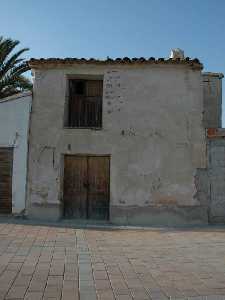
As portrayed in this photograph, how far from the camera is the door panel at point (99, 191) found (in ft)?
38.9

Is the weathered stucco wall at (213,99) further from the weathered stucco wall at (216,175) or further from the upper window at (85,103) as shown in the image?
the upper window at (85,103)

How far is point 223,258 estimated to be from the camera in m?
6.76

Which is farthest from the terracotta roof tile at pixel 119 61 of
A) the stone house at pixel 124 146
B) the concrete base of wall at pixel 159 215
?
A: the concrete base of wall at pixel 159 215

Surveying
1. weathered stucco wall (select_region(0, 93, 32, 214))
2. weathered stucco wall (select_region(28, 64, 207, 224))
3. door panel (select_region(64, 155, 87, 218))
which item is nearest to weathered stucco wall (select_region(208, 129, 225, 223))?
weathered stucco wall (select_region(28, 64, 207, 224))

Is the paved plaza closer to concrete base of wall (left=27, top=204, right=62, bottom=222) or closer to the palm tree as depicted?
concrete base of wall (left=27, top=204, right=62, bottom=222)

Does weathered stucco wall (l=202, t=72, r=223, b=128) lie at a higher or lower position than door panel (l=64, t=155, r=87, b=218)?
higher

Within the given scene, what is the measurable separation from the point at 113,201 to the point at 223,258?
16.9 feet

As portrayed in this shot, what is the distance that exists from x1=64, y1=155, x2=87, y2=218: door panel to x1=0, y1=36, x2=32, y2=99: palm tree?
746cm

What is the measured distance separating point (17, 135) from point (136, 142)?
3809 mm

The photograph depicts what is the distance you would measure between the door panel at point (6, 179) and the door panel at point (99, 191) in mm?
2556

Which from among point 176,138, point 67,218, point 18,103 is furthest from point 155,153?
point 18,103

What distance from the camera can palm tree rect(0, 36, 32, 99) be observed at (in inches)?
675

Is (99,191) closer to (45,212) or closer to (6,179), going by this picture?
(45,212)

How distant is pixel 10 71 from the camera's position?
1764 centimetres
